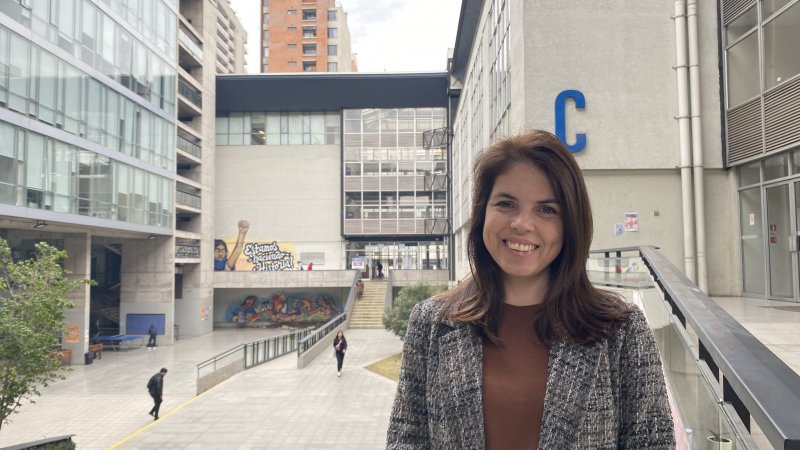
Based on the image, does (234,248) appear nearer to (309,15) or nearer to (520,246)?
(520,246)

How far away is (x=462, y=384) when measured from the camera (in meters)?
1.73

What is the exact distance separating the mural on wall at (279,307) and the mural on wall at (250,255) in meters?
2.44

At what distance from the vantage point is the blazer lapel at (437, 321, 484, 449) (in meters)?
1.70

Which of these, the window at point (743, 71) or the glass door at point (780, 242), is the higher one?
the window at point (743, 71)

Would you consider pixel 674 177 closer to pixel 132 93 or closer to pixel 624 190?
pixel 624 190

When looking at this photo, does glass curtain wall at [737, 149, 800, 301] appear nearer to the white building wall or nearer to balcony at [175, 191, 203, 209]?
the white building wall

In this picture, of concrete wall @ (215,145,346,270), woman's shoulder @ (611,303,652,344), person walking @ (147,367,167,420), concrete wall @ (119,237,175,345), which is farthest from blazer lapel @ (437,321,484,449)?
concrete wall @ (215,145,346,270)

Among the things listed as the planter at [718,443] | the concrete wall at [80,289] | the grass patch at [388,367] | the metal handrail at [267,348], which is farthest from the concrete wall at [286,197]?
the planter at [718,443]

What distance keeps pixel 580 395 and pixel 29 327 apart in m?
13.5

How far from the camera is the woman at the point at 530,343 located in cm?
166

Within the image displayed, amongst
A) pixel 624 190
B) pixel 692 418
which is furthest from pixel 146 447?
pixel 624 190

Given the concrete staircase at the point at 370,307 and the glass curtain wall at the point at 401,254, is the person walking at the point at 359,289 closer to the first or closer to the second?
the concrete staircase at the point at 370,307

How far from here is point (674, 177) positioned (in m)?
15.7

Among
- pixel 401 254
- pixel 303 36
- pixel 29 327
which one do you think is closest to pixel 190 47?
pixel 401 254
